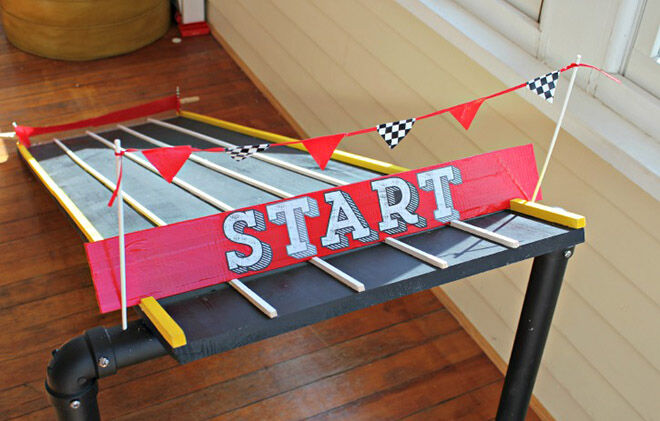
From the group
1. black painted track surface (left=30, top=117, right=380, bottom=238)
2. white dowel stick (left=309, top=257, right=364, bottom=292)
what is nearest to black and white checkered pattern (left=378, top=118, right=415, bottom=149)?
white dowel stick (left=309, top=257, right=364, bottom=292)

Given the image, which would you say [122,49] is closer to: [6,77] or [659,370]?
[6,77]

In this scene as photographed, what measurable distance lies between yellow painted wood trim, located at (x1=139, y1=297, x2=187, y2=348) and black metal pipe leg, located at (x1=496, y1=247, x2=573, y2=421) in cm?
94

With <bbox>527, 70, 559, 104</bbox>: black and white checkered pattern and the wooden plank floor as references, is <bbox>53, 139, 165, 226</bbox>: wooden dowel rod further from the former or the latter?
<bbox>527, 70, 559, 104</bbox>: black and white checkered pattern

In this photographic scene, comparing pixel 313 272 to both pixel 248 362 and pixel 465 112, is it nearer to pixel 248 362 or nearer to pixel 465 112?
pixel 465 112

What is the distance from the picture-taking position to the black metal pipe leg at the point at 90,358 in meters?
1.50

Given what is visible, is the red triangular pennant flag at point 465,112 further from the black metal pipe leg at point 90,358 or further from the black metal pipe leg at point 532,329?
the black metal pipe leg at point 90,358

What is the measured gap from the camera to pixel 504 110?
98.8 inches

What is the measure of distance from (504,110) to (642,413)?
1001 millimetres

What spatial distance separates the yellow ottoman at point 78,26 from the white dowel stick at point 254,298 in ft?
10.6

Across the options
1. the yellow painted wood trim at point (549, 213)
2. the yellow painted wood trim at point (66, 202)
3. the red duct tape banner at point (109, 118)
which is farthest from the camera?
the red duct tape banner at point (109, 118)

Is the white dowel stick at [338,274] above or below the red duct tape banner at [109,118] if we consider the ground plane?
above

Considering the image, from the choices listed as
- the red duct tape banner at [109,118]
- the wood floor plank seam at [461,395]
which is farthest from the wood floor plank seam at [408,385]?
the red duct tape banner at [109,118]

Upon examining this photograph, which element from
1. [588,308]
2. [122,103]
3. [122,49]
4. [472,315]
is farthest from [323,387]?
[122,49]

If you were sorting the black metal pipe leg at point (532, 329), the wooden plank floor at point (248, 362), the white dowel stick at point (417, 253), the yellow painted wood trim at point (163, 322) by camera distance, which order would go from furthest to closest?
the wooden plank floor at point (248, 362) < the black metal pipe leg at point (532, 329) < the white dowel stick at point (417, 253) < the yellow painted wood trim at point (163, 322)
